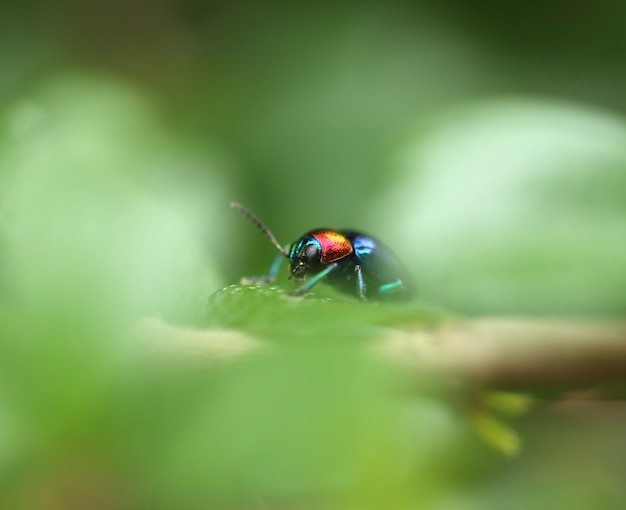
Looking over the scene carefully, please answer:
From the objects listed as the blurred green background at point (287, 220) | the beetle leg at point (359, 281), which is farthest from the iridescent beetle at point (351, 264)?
the blurred green background at point (287, 220)

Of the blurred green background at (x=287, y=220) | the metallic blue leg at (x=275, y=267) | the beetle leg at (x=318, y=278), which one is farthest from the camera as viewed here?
the metallic blue leg at (x=275, y=267)

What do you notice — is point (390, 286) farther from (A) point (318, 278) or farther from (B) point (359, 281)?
(A) point (318, 278)

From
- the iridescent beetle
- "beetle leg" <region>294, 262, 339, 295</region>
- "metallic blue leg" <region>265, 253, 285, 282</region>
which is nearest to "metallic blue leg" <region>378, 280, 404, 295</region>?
the iridescent beetle

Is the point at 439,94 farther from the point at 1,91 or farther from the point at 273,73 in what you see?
the point at 1,91

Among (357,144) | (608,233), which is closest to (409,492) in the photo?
(608,233)

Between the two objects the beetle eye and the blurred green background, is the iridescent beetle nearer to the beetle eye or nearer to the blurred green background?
the beetle eye

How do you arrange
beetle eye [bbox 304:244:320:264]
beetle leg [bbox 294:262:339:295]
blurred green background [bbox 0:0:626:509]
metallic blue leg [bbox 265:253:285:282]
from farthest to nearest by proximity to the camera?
1. metallic blue leg [bbox 265:253:285:282]
2. beetle eye [bbox 304:244:320:264]
3. beetle leg [bbox 294:262:339:295]
4. blurred green background [bbox 0:0:626:509]

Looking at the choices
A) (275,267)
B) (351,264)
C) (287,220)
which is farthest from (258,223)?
(287,220)

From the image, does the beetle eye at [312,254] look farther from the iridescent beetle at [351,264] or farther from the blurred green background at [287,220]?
the blurred green background at [287,220]
